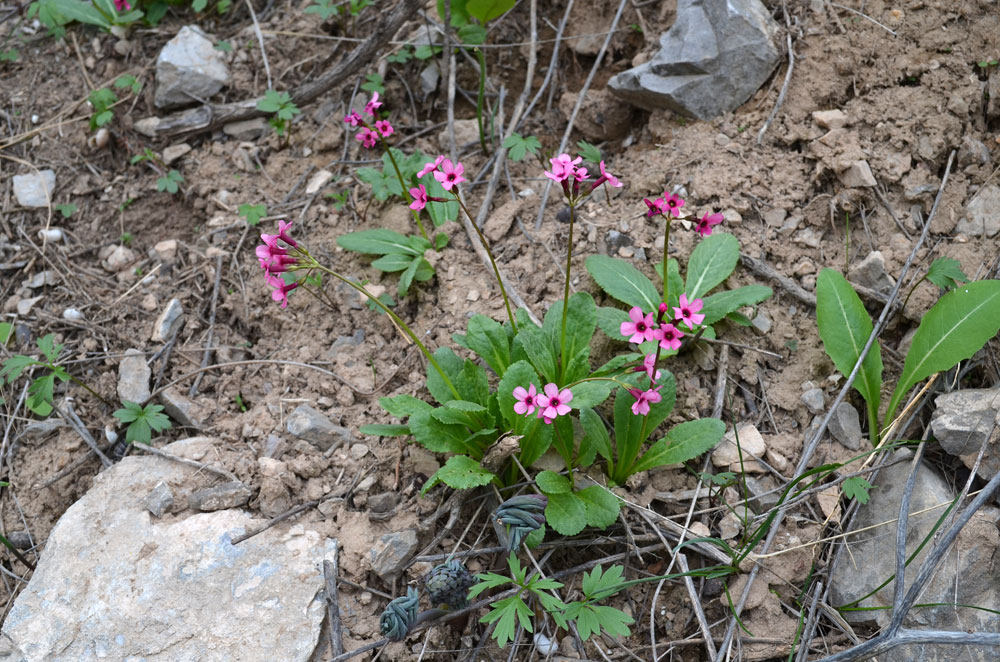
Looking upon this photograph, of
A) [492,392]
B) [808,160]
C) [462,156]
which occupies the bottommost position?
[492,392]

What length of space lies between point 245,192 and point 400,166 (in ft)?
3.16

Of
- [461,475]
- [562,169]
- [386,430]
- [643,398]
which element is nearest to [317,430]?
[386,430]

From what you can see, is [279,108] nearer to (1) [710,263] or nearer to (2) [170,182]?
(2) [170,182]

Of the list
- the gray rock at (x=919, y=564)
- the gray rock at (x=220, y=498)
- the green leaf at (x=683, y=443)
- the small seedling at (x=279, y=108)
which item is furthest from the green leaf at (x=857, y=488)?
the small seedling at (x=279, y=108)

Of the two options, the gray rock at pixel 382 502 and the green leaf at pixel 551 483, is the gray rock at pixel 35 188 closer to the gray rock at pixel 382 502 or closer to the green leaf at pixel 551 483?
the gray rock at pixel 382 502

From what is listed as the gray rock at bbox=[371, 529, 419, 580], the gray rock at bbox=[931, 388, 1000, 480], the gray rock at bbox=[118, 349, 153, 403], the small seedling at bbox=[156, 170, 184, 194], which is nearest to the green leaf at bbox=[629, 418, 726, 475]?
the gray rock at bbox=[931, 388, 1000, 480]

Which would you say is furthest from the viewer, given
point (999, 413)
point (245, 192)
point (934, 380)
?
point (245, 192)

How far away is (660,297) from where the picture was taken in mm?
3271

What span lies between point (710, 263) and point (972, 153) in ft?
4.39

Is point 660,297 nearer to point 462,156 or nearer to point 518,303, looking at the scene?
point 518,303

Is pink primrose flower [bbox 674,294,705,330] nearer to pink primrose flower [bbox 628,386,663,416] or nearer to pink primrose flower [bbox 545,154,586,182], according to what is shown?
pink primrose flower [bbox 628,386,663,416]

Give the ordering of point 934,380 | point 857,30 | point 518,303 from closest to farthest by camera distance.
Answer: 1. point 934,380
2. point 518,303
3. point 857,30

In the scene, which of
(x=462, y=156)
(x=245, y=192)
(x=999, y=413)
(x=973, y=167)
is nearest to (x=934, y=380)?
(x=999, y=413)

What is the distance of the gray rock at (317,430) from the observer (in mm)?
3131
